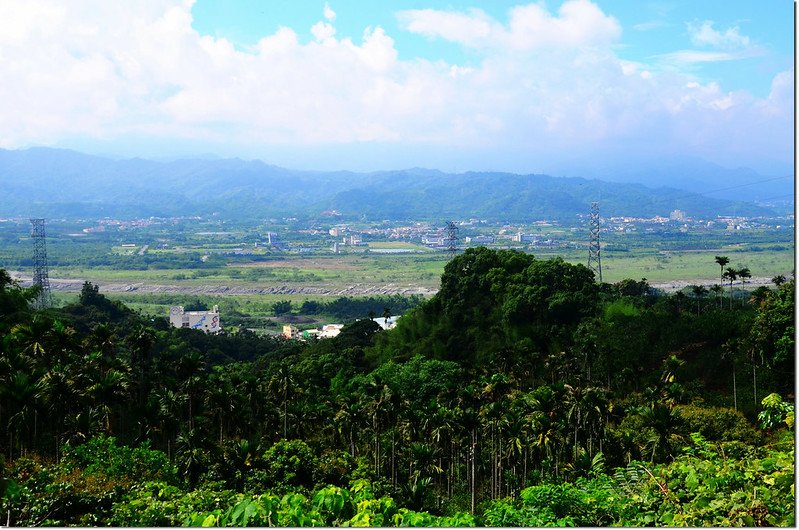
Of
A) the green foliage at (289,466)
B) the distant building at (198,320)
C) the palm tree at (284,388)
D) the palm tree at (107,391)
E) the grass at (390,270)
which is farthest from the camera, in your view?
the grass at (390,270)

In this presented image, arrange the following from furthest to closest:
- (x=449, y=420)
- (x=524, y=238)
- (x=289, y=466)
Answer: (x=524, y=238) < (x=449, y=420) < (x=289, y=466)

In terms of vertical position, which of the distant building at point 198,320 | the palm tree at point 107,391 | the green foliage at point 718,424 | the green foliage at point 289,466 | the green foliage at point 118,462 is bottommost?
the distant building at point 198,320

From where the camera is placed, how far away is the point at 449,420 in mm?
14898

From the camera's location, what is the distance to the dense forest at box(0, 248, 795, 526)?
5723 millimetres

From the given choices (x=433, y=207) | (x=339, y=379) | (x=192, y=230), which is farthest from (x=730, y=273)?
(x=433, y=207)

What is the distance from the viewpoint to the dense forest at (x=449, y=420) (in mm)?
5723

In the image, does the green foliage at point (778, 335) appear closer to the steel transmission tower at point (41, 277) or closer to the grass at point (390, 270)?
the steel transmission tower at point (41, 277)

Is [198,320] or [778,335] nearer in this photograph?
[778,335]

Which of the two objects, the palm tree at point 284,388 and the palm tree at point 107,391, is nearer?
the palm tree at point 107,391

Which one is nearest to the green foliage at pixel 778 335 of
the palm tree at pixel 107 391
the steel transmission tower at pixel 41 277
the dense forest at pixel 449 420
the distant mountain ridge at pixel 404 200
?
the dense forest at pixel 449 420

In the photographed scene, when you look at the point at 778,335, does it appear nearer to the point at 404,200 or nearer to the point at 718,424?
the point at 718,424

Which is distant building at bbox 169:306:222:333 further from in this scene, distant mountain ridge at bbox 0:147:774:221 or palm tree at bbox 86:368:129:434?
distant mountain ridge at bbox 0:147:774:221

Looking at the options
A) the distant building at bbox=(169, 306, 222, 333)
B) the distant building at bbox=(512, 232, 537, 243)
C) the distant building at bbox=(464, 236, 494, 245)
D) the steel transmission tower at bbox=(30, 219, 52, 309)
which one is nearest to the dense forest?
the distant building at bbox=(169, 306, 222, 333)

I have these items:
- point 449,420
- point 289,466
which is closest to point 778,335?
point 449,420
